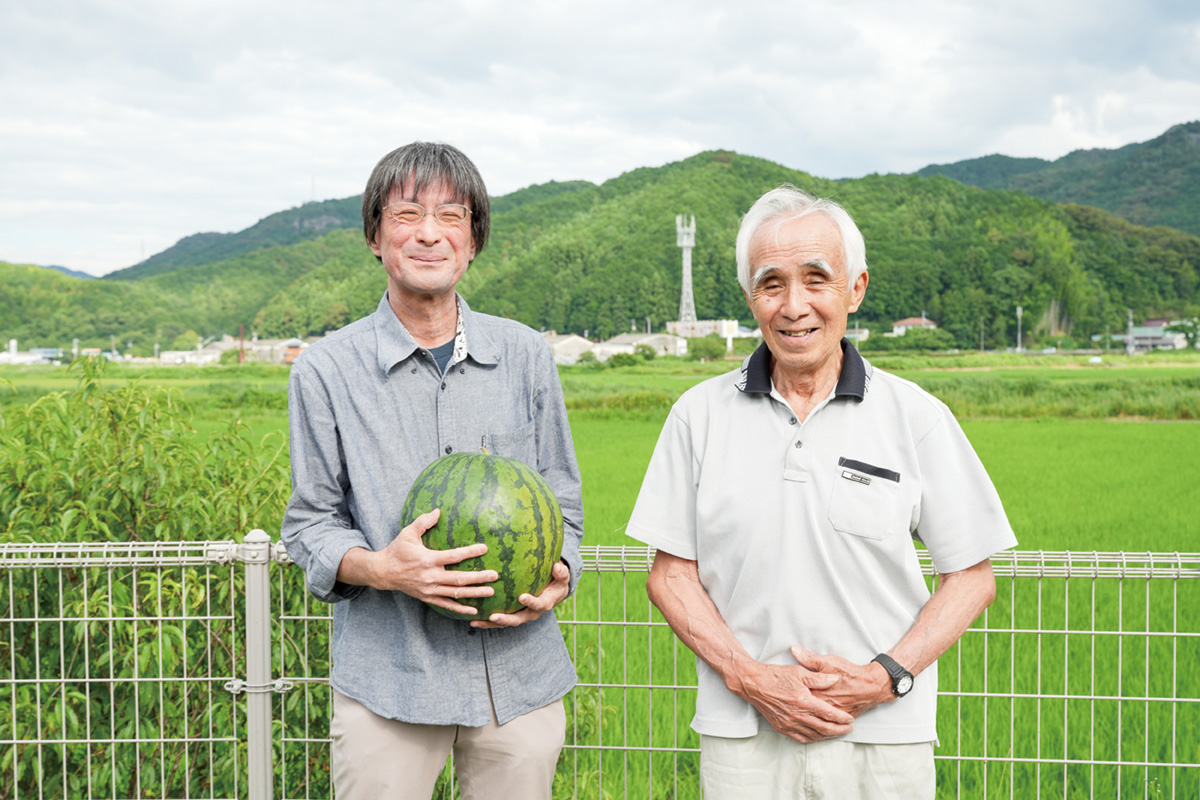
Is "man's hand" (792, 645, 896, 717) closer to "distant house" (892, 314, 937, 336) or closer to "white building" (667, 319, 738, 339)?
"distant house" (892, 314, 937, 336)

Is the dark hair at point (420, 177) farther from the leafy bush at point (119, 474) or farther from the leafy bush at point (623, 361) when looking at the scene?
the leafy bush at point (623, 361)

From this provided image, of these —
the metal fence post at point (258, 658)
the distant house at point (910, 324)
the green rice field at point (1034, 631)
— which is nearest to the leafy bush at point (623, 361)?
the green rice field at point (1034, 631)

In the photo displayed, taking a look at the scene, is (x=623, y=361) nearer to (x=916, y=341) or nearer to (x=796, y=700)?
(x=916, y=341)

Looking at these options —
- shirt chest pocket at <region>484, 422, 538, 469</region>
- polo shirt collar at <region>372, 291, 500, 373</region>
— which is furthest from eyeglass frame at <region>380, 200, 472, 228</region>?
shirt chest pocket at <region>484, 422, 538, 469</region>

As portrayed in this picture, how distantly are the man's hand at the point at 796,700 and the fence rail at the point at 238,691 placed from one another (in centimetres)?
50

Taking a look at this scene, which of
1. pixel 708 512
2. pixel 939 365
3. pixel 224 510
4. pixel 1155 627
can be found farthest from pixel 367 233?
pixel 939 365

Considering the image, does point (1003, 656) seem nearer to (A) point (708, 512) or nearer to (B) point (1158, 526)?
(A) point (708, 512)

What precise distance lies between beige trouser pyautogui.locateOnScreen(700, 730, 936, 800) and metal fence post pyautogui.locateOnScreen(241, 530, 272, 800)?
4.98ft

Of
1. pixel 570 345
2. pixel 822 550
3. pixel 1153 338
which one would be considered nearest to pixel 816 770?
pixel 822 550

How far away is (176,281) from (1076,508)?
113967mm

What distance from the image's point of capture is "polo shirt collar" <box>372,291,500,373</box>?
2.05 meters

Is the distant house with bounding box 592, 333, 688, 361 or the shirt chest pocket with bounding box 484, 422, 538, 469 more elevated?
the distant house with bounding box 592, 333, 688, 361

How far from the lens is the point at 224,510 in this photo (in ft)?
11.9

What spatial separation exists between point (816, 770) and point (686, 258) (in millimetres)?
103798
